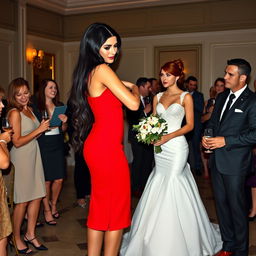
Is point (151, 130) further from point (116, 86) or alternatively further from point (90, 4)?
point (90, 4)

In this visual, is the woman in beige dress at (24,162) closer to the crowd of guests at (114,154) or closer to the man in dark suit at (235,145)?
the crowd of guests at (114,154)

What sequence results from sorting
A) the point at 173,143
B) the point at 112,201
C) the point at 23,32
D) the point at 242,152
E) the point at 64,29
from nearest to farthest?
the point at 112,201, the point at 242,152, the point at 173,143, the point at 23,32, the point at 64,29

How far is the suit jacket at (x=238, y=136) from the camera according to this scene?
3.22 metres

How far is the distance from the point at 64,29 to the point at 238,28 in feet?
15.0

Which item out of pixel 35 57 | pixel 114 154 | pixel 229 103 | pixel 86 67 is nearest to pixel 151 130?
pixel 229 103

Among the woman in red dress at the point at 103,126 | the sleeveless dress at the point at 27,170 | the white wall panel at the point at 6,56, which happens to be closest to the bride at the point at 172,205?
the woman in red dress at the point at 103,126

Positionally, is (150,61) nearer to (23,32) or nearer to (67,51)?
(67,51)

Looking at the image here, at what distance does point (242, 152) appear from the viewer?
3.34m

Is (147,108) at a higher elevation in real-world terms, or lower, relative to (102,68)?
lower

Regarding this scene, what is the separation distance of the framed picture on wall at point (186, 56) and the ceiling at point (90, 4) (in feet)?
3.46

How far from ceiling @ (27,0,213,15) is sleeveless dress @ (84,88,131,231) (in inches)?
280

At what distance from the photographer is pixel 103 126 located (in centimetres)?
260

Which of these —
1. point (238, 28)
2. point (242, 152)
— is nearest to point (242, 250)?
point (242, 152)

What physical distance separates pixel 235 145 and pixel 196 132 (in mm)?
4826
